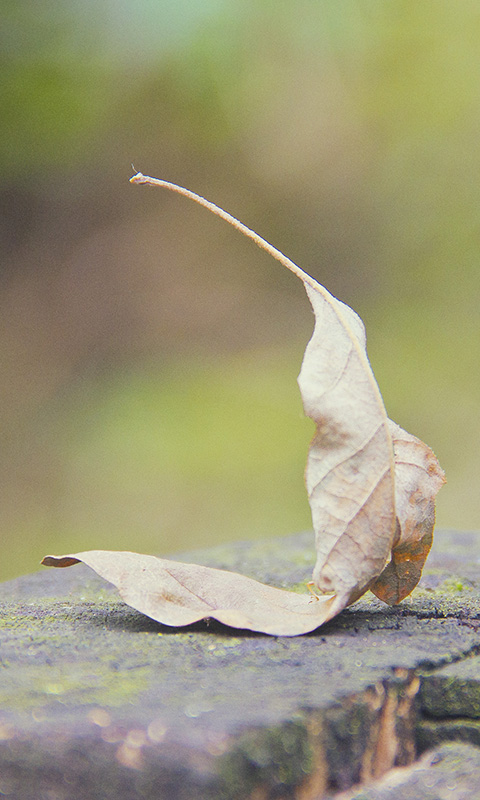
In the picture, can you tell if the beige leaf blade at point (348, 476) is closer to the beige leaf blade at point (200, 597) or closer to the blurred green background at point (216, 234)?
the beige leaf blade at point (200, 597)

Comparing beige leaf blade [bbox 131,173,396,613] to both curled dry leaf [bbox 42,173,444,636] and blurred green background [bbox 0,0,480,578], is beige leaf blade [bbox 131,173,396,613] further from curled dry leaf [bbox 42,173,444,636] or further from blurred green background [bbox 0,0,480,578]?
blurred green background [bbox 0,0,480,578]

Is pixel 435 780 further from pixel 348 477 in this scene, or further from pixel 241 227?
pixel 241 227

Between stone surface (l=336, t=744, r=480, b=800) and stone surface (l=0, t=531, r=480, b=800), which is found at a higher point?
stone surface (l=0, t=531, r=480, b=800)

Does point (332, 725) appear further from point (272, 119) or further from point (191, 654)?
point (272, 119)

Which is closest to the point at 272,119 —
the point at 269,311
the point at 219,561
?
the point at 269,311

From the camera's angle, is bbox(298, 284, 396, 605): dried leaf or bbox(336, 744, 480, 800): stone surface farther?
bbox(298, 284, 396, 605): dried leaf

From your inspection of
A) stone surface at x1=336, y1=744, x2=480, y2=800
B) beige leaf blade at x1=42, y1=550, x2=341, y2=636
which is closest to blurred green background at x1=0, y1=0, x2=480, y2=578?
beige leaf blade at x1=42, y1=550, x2=341, y2=636

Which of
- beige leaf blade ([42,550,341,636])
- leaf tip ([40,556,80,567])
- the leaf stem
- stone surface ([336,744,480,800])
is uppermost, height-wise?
the leaf stem

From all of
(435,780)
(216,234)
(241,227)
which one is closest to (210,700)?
(435,780)
